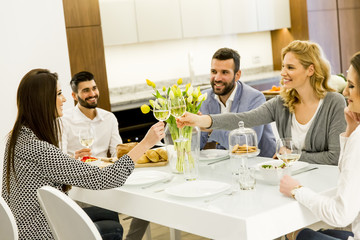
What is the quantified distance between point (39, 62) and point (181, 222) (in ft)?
9.02

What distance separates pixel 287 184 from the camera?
6.63 feet

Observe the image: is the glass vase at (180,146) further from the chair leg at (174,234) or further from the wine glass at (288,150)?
the chair leg at (174,234)

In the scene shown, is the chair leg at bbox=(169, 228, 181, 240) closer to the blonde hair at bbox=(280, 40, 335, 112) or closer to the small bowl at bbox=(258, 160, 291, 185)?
the blonde hair at bbox=(280, 40, 335, 112)

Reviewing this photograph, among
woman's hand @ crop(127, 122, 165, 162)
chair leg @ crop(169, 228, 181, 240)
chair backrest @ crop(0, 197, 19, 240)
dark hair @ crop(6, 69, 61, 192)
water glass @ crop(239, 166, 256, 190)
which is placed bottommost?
chair leg @ crop(169, 228, 181, 240)

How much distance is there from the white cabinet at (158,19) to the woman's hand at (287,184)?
3.87 meters

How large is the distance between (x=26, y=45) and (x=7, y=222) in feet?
8.21

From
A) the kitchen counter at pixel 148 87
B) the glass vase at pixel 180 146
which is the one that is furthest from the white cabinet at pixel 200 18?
the glass vase at pixel 180 146

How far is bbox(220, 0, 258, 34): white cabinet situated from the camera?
21.1 ft

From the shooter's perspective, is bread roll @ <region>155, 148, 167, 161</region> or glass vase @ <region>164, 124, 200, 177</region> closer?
glass vase @ <region>164, 124, 200, 177</region>

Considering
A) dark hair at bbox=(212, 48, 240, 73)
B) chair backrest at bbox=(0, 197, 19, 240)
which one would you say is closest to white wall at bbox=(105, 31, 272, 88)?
dark hair at bbox=(212, 48, 240, 73)

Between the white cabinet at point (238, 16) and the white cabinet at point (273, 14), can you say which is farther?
the white cabinet at point (273, 14)

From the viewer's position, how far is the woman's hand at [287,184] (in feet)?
6.58

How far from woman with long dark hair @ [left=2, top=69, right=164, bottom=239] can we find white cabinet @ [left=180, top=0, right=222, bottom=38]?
3.88 metres

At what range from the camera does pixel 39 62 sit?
4398 millimetres
